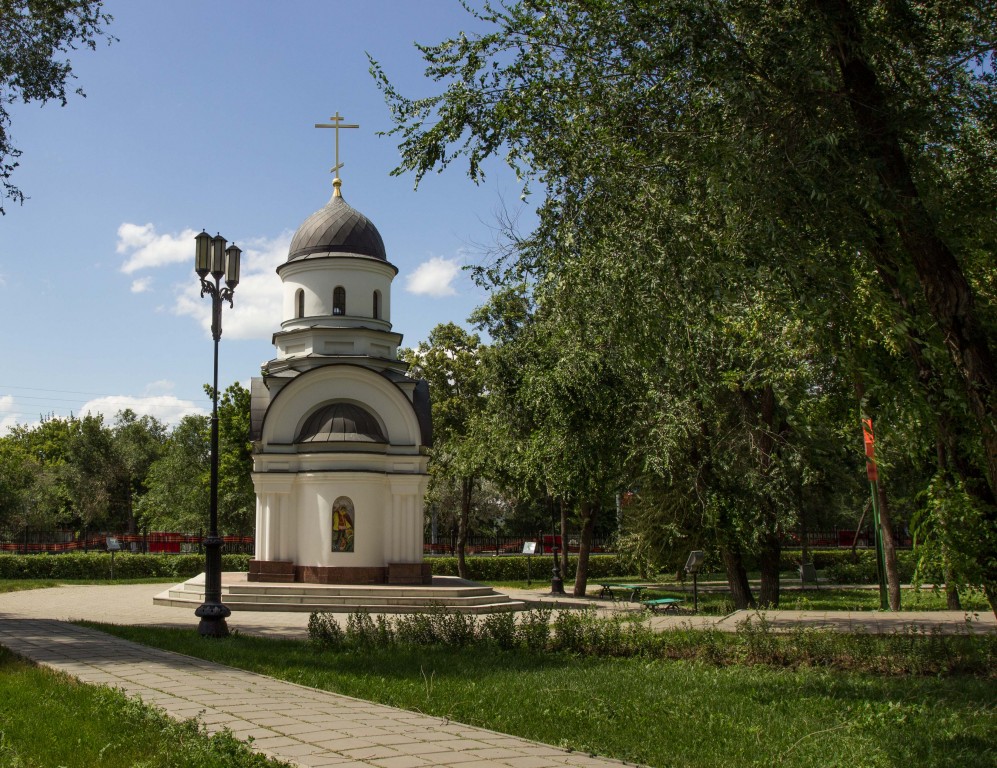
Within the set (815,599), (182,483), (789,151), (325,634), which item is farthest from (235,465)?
(789,151)

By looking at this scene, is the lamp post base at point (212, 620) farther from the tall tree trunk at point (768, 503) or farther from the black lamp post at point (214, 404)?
the tall tree trunk at point (768, 503)

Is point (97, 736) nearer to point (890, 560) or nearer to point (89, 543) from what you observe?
point (890, 560)

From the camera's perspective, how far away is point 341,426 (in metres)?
24.2

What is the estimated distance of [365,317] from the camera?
27344 mm

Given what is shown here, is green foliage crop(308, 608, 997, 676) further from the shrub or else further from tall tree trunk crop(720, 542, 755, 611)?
tall tree trunk crop(720, 542, 755, 611)

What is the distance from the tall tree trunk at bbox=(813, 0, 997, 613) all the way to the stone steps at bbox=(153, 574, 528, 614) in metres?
15.7

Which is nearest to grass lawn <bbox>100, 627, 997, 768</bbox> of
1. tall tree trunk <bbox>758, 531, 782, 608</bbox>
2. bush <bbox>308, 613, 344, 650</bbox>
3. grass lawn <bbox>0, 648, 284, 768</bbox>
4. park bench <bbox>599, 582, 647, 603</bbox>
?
bush <bbox>308, 613, 344, 650</bbox>

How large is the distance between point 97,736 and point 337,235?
22.9 metres

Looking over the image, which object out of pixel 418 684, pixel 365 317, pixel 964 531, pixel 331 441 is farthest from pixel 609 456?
pixel 964 531

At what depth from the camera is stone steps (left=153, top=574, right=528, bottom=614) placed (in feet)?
70.1

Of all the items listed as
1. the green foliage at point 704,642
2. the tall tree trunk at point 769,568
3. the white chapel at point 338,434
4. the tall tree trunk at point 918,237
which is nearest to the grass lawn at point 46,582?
the white chapel at point 338,434

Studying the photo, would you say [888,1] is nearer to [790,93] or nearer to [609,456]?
[790,93]

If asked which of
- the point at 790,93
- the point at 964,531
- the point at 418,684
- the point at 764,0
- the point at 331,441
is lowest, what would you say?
the point at 418,684

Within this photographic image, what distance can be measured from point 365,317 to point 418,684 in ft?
63.6
